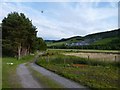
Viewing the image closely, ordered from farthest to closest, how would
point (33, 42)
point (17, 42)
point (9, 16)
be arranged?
point (33, 42), point (9, 16), point (17, 42)

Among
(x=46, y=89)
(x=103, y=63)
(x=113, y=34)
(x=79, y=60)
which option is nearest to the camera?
(x=46, y=89)

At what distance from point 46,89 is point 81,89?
1.84 metres

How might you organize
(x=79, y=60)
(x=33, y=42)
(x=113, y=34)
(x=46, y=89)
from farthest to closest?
(x=113, y=34), (x=33, y=42), (x=79, y=60), (x=46, y=89)

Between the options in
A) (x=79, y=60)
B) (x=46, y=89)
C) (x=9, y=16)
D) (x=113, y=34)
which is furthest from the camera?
(x=113, y=34)

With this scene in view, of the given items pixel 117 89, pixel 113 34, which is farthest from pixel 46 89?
pixel 113 34

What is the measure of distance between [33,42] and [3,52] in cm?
893

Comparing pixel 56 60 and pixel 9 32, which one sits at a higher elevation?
pixel 9 32

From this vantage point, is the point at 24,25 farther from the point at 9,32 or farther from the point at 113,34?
the point at 113,34

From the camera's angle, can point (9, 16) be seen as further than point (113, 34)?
No

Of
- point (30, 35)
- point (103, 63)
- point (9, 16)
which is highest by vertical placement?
point (9, 16)

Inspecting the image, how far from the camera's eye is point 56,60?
41.1m

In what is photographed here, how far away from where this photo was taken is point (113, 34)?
16988cm

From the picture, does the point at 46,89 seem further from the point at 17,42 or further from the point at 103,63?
the point at 17,42

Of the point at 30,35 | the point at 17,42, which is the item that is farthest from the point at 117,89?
the point at 30,35
